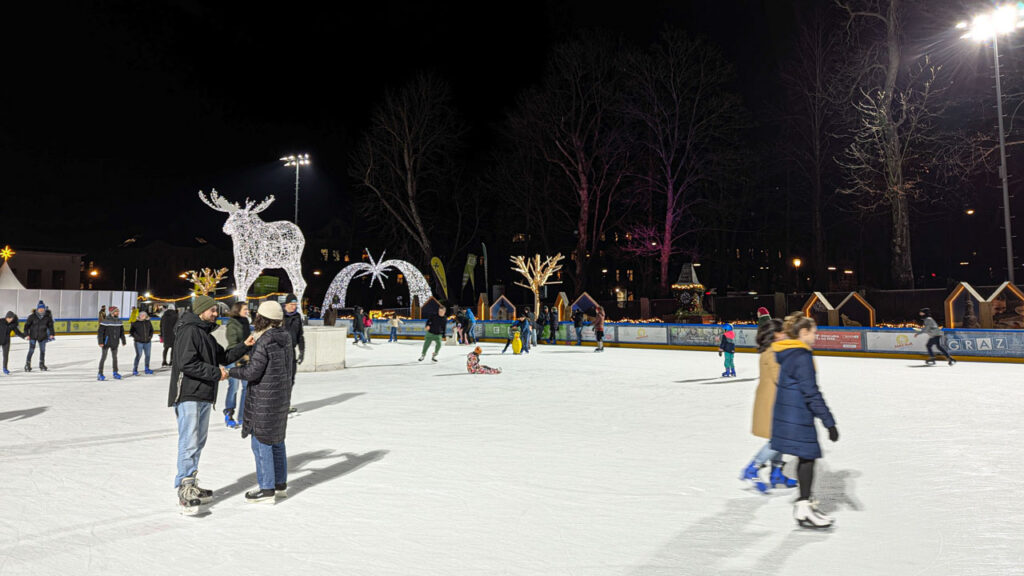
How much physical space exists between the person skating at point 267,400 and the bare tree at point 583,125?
30.1 metres

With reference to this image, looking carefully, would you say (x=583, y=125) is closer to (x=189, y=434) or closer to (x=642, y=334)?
(x=642, y=334)

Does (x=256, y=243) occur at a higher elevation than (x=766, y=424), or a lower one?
higher

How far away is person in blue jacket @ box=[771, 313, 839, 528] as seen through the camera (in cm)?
381

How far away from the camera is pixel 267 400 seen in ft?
13.5

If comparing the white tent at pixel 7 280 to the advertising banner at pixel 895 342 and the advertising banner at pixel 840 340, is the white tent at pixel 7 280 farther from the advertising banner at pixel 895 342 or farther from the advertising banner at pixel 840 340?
the advertising banner at pixel 895 342

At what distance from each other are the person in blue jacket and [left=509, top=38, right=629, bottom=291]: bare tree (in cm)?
2996

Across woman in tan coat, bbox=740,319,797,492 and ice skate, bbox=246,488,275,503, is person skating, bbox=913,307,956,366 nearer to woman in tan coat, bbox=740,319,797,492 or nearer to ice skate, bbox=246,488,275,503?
woman in tan coat, bbox=740,319,797,492

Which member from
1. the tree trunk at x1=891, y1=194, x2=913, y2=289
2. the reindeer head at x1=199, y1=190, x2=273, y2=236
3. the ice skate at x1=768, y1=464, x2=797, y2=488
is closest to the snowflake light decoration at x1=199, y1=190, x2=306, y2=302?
the reindeer head at x1=199, y1=190, x2=273, y2=236

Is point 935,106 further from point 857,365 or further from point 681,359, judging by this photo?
point 681,359

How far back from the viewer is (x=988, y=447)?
20.2 ft

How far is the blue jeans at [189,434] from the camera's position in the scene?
13.7 ft

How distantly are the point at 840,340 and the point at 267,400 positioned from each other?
18.9m

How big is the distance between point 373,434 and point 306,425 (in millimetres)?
1086

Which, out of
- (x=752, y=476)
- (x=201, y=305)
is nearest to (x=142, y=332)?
(x=201, y=305)
